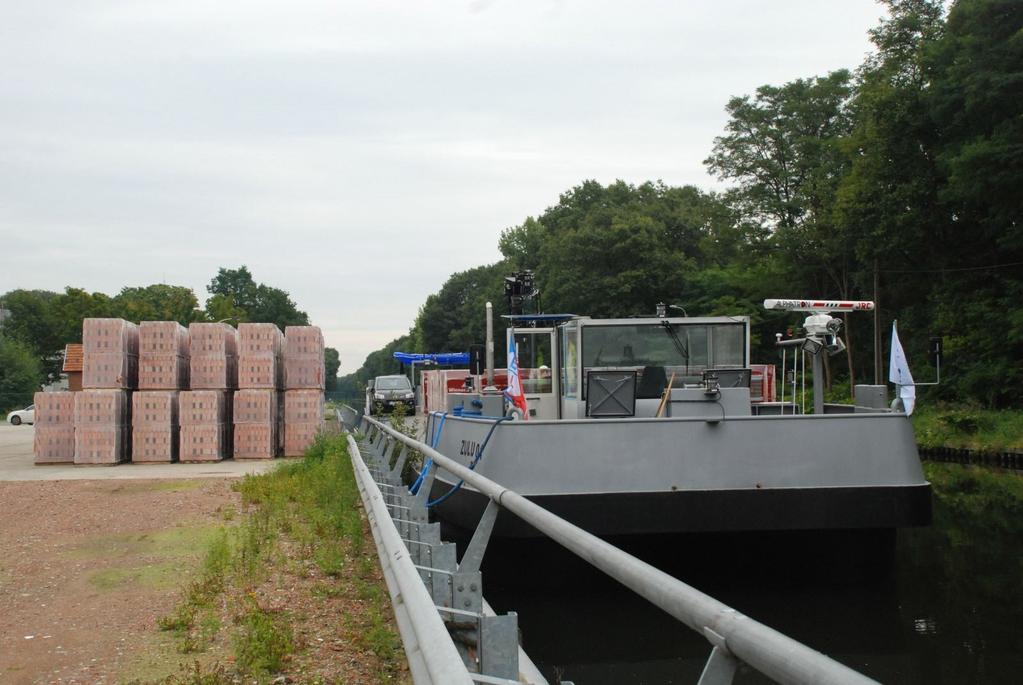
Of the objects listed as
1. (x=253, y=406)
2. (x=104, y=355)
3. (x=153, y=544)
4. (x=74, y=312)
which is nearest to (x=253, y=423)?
(x=253, y=406)

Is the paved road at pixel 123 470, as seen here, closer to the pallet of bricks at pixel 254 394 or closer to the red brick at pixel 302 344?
the pallet of bricks at pixel 254 394

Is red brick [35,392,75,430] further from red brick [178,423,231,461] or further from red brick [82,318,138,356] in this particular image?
red brick [178,423,231,461]

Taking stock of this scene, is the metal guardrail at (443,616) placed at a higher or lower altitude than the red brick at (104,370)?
lower

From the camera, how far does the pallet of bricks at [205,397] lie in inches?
912

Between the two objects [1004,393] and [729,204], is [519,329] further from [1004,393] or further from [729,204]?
[729,204]

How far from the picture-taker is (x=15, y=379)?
76.1 meters

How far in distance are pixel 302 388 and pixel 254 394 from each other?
1384mm

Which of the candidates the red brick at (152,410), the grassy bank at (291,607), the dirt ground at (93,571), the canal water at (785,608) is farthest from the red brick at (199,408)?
the canal water at (785,608)

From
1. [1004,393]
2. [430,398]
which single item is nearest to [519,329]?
[430,398]

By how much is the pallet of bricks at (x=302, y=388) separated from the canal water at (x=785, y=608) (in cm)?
1479

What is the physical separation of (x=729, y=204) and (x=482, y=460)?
1716 inches

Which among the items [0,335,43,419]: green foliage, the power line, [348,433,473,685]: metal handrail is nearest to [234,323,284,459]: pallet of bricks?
[348,433,473,685]: metal handrail

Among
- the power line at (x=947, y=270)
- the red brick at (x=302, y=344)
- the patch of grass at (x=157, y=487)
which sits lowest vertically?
the patch of grass at (x=157, y=487)

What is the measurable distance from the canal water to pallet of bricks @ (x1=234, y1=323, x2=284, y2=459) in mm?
14449
